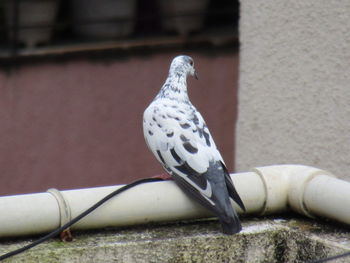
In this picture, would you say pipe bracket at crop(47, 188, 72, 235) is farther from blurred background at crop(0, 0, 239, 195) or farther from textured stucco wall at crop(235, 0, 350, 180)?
blurred background at crop(0, 0, 239, 195)

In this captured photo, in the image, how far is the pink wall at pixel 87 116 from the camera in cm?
626

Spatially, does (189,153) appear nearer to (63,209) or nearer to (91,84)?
(63,209)

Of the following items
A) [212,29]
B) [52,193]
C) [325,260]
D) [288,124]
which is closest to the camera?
[325,260]

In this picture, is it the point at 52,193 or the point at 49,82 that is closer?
the point at 52,193

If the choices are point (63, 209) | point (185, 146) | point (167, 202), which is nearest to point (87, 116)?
point (185, 146)

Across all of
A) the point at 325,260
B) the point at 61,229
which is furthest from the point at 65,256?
the point at 325,260

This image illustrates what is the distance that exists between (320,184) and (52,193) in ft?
2.73

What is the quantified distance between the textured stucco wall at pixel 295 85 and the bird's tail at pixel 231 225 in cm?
176

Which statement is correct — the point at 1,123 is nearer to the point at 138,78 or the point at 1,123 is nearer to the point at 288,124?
the point at 138,78

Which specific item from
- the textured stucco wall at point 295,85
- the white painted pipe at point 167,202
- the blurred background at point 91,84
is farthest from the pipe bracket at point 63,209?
the blurred background at point 91,84

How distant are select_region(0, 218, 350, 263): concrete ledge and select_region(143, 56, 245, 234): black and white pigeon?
0.21 feet

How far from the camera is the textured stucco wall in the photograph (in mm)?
5012

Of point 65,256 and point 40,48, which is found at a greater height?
point 40,48

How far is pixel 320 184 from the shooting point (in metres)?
3.47
